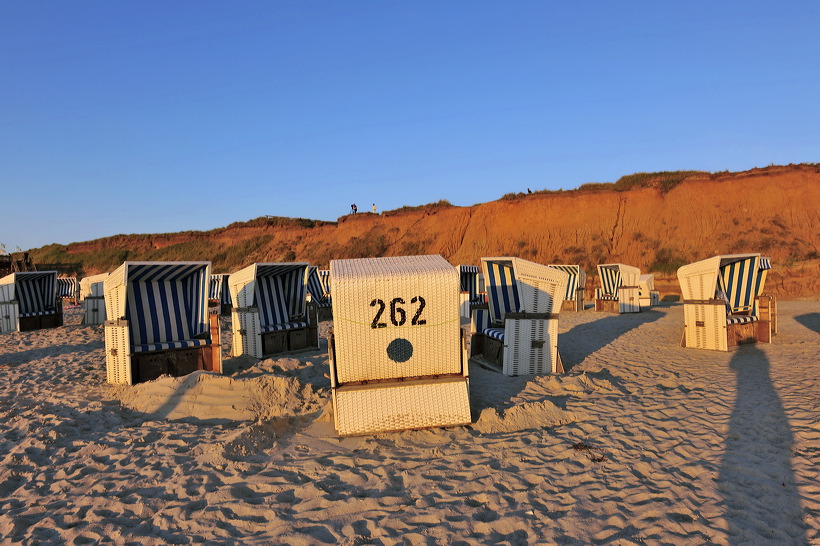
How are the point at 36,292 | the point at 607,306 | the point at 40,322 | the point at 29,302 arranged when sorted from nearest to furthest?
the point at 29,302
the point at 40,322
the point at 36,292
the point at 607,306

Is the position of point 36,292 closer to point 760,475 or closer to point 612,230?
point 760,475

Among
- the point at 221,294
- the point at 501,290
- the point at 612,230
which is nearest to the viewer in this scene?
the point at 501,290

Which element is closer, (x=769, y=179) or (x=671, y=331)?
(x=671, y=331)

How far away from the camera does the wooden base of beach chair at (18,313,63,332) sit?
51.2ft

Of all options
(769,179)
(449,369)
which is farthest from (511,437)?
(769,179)

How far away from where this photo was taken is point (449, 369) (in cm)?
551

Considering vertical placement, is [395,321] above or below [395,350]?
above

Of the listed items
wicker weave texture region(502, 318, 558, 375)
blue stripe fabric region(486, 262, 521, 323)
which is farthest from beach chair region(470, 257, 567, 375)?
blue stripe fabric region(486, 262, 521, 323)

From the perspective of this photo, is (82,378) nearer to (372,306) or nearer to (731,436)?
(372,306)

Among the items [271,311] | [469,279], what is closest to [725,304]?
[469,279]

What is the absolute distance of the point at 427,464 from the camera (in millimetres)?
4324

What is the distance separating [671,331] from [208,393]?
1211 cm

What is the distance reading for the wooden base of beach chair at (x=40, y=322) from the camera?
15610 mm

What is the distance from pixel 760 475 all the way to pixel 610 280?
60.1 feet
